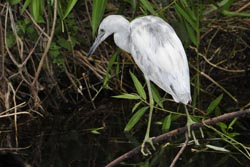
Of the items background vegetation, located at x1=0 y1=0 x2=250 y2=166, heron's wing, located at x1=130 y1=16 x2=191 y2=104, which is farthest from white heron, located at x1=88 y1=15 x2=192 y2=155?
background vegetation, located at x1=0 y1=0 x2=250 y2=166

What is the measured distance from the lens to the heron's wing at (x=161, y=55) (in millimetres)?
2859

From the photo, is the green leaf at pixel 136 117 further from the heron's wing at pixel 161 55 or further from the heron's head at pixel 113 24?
the heron's head at pixel 113 24

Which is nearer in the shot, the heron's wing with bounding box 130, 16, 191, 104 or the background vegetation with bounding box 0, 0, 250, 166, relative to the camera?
the heron's wing with bounding box 130, 16, 191, 104

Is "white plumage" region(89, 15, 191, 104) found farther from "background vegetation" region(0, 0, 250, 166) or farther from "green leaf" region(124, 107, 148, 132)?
"background vegetation" region(0, 0, 250, 166)

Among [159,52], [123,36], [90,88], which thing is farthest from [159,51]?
[90,88]

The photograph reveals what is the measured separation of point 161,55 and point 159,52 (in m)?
0.02

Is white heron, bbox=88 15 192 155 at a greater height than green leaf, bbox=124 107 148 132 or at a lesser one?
greater

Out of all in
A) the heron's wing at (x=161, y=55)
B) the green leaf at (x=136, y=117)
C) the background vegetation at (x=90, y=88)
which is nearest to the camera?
the heron's wing at (x=161, y=55)

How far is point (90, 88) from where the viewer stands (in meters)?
4.97

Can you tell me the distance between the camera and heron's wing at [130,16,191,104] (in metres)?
2.86

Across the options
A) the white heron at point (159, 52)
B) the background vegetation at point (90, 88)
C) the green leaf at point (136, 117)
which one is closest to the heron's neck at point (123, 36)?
the white heron at point (159, 52)

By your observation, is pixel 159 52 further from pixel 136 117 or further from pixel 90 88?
pixel 90 88

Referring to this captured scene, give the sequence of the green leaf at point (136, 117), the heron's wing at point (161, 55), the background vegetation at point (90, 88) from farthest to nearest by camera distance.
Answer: the background vegetation at point (90, 88) < the green leaf at point (136, 117) < the heron's wing at point (161, 55)

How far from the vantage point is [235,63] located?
5344mm
